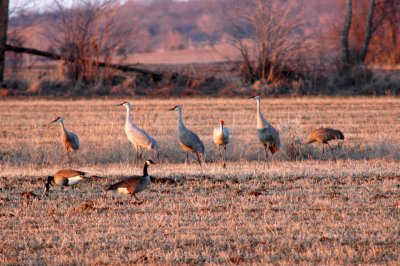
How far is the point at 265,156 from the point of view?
1580 cm

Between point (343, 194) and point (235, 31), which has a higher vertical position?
point (235, 31)

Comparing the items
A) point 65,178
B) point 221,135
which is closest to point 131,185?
point 65,178

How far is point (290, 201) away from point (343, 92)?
2242 centimetres

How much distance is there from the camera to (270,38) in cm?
3272

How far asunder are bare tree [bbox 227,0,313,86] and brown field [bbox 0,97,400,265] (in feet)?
42.3

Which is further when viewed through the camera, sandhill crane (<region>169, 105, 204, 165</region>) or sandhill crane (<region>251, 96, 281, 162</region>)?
sandhill crane (<region>251, 96, 281, 162</region>)

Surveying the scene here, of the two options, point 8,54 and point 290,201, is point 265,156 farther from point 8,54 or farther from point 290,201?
point 8,54

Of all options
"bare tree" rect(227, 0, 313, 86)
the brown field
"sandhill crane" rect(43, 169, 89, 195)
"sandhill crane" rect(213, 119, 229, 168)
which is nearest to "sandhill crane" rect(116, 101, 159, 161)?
the brown field

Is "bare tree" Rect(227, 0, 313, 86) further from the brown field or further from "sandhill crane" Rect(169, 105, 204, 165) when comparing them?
"sandhill crane" Rect(169, 105, 204, 165)

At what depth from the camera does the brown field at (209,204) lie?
7.25 m

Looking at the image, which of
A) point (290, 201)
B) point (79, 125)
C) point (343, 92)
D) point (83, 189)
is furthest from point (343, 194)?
point (343, 92)

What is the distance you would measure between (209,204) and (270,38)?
77.8 feet

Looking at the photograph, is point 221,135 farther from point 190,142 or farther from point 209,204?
point 209,204

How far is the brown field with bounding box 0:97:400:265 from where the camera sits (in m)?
7.25
